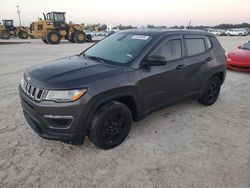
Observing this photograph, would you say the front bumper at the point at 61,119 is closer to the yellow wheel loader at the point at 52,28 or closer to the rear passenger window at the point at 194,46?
the rear passenger window at the point at 194,46

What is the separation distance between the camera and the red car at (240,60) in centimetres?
838

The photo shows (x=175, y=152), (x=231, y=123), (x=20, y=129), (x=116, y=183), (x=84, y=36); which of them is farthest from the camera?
(x=84, y=36)

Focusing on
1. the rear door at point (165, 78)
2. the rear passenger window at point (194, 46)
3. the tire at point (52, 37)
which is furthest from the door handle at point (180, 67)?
the tire at point (52, 37)

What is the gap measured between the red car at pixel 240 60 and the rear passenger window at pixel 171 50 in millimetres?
5523

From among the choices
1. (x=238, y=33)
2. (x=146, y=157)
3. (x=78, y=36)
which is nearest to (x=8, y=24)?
(x=78, y=36)

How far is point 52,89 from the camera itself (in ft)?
9.12

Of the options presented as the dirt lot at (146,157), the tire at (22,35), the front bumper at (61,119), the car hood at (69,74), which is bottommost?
the tire at (22,35)

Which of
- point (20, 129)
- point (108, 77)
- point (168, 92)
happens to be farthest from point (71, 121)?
point (168, 92)

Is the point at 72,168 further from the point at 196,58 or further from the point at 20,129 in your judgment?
the point at 196,58

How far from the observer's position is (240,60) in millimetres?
8508

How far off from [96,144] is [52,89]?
3.25 feet

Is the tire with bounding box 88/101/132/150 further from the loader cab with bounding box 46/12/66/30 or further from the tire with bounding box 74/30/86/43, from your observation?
the tire with bounding box 74/30/86/43

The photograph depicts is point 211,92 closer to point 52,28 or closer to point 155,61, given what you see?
point 155,61

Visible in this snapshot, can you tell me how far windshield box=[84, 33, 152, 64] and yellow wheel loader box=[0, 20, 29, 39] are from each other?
3100 cm
